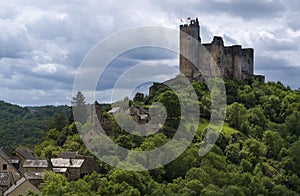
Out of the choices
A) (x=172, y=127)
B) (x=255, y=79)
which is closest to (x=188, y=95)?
(x=172, y=127)

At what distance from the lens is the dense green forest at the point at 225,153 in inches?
2249

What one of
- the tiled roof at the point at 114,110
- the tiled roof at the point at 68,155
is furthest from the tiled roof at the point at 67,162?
the tiled roof at the point at 114,110

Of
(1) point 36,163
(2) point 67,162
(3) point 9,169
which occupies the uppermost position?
(2) point 67,162

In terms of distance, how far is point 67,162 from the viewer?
62.3 m

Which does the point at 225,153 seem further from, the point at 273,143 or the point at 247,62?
the point at 247,62

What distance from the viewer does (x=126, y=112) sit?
8275 centimetres

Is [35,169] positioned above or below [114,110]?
below

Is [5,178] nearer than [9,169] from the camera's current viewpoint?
Yes

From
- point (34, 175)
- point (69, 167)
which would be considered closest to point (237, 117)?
point (69, 167)

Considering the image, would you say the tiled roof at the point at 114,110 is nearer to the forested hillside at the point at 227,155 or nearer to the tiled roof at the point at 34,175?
the forested hillside at the point at 227,155

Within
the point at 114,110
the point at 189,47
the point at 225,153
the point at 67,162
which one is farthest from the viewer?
the point at 189,47

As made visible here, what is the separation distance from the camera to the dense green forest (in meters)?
57.1

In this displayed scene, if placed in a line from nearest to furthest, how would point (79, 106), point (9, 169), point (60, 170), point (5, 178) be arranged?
1. point (5, 178)
2. point (9, 169)
3. point (60, 170)
4. point (79, 106)

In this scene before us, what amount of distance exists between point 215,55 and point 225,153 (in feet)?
98.0
